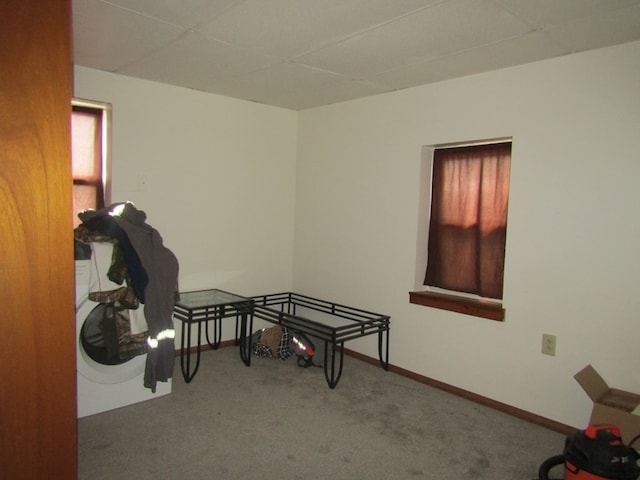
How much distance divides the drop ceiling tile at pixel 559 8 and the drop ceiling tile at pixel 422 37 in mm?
64

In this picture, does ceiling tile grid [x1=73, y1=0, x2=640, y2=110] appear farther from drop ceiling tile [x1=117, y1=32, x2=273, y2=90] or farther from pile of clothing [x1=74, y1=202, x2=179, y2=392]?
pile of clothing [x1=74, y1=202, x2=179, y2=392]

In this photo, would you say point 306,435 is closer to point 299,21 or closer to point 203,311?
point 203,311

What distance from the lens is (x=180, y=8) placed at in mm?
2109

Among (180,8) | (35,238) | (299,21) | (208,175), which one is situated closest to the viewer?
(35,238)

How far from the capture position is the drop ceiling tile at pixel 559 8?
1.91 metres

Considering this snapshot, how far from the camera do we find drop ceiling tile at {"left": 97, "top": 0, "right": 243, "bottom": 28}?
2049mm

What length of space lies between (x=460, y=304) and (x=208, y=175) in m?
2.34

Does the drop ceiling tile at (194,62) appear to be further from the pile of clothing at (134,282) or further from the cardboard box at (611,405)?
the cardboard box at (611,405)

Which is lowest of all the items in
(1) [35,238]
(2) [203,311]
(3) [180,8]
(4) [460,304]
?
(2) [203,311]

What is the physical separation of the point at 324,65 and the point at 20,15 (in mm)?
2274

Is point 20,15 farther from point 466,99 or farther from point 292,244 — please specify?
point 292,244

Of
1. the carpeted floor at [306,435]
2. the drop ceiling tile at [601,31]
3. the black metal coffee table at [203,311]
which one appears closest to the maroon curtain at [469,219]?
the drop ceiling tile at [601,31]

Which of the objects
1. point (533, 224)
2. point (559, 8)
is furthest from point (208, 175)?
point (559, 8)

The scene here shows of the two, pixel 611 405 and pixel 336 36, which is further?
pixel 336 36
